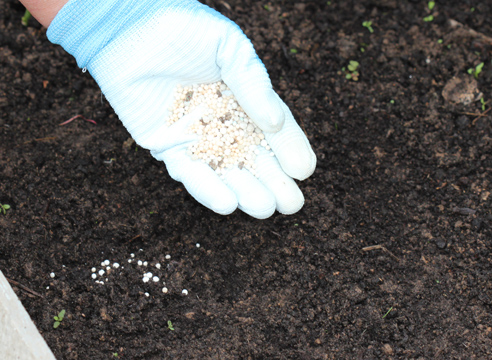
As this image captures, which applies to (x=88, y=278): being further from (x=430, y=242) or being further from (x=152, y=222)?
(x=430, y=242)

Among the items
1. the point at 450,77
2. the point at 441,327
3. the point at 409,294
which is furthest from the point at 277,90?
the point at 441,327

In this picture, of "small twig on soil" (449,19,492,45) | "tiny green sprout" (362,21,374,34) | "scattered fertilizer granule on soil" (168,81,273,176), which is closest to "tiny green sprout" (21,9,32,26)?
"scattered fertilizer granule on soil" (168,81,273,176)

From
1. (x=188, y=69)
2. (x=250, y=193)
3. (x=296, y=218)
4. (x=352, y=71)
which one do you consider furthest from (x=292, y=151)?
(x=352, y=71)

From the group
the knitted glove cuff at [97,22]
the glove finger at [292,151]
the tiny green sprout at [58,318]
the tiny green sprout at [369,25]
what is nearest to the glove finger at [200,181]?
the glove finger at [292,151]

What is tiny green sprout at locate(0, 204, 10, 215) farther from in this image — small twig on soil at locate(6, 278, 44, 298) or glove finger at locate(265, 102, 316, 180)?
glove finger at locate(265, 102, 316, 180)

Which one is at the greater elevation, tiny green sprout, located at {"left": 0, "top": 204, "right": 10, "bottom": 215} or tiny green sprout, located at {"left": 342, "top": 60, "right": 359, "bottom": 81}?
tiny green sprout, located at {"left": 342, "top": 60, "right": 359, "bottom": 81}

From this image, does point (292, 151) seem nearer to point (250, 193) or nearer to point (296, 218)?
point (250, 193)

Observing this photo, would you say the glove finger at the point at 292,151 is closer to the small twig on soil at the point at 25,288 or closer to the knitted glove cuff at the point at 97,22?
the knitted glove cuff at the point at 97,22

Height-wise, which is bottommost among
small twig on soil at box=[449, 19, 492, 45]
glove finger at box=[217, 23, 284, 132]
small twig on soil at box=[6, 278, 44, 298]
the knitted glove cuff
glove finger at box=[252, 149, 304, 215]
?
small twig on soil at box=[6, 278, 44, 298]
